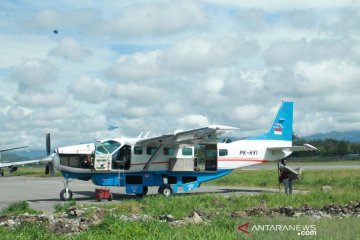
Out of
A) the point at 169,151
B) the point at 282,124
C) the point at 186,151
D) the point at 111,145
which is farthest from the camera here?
the point at 282,124

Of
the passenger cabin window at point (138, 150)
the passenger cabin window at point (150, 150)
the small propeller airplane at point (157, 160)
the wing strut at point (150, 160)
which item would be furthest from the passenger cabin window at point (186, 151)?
the passenger cabin window at point (138, 150)

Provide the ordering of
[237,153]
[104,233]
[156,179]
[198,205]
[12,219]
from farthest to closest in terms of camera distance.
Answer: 1. [237,153]
2. [156,179]
3. [198,205]
4. [12,219]
5. [104,233]

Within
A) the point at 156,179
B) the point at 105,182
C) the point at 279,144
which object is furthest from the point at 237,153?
the point at 105,182

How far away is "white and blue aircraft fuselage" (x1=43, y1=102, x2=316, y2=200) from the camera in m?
21.1

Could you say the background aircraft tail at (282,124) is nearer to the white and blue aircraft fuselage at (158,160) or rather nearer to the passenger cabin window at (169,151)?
the white and blue aircraft fuselage at (158,160)

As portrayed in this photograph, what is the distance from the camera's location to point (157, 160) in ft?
73.4

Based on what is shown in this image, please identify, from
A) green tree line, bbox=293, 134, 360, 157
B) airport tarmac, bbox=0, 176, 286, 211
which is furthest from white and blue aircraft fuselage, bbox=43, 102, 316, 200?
green tree line, bbox=293, 134, 360, 157

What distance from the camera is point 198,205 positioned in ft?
47.6

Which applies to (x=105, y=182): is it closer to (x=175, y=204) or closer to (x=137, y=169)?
(x=137, y=169)

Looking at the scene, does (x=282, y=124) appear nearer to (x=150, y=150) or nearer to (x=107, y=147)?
(x=150, y=150)

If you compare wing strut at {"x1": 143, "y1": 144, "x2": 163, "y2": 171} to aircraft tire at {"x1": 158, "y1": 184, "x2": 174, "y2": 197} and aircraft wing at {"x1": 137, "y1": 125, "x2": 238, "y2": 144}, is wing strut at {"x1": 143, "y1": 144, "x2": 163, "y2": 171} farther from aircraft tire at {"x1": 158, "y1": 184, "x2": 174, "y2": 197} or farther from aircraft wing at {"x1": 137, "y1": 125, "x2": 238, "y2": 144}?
aircraft tire at {"x1": 158, "y1": 184, "x2": 174, "y2": 197}

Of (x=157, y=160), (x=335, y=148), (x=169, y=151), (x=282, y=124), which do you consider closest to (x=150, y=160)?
(x=157, y=160)

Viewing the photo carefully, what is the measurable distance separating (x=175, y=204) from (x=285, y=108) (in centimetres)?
1341

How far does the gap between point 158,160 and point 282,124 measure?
7.71 meters
